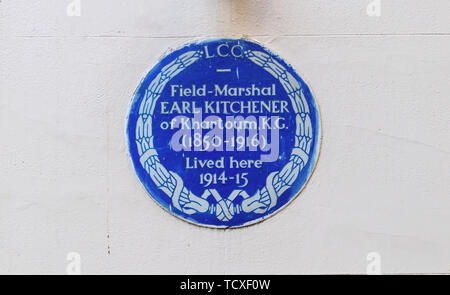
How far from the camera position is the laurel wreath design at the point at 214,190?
145 inches

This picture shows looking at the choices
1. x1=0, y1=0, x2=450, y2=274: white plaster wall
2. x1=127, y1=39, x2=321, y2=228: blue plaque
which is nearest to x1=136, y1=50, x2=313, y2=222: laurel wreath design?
x1=127, y1=39, x2=321, y2=228: blue plaque

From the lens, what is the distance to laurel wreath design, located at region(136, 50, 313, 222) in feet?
12.1

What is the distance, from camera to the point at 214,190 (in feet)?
12.1

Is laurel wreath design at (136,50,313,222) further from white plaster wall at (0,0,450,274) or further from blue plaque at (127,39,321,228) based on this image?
white plaster wall at (0,0,450,274)

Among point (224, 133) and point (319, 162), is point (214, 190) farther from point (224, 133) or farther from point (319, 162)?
point (319, 162)

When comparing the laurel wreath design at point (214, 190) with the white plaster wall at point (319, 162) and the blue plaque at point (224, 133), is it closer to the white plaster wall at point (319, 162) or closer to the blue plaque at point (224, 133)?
the blue plaque at point (224, 133)

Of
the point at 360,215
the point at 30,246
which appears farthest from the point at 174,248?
the point at 360,215

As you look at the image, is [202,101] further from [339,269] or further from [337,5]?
[339,269]

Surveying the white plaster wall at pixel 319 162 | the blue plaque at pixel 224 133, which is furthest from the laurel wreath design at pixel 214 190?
the white plaster wall at pixel 319 162

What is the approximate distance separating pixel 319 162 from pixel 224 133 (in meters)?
0.79

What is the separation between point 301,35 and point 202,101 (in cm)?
95

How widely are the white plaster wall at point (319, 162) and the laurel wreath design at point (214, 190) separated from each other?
132 millimetres
